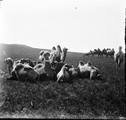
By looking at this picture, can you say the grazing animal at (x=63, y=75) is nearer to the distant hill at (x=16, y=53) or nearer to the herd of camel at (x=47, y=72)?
the herd of camel at (x=47, y=72)

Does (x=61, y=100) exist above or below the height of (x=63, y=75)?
below

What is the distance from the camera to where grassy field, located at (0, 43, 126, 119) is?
1166 cm

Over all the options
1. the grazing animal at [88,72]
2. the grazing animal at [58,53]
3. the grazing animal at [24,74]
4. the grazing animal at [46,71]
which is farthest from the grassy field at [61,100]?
the grazing animal at [58,53]

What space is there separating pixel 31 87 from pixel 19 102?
170 centimetres

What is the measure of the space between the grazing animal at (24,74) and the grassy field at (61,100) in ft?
1.68

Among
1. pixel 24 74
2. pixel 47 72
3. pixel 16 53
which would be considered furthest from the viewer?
pixel 16 53

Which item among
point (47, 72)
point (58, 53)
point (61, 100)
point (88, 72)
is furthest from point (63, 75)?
point (58, 53)

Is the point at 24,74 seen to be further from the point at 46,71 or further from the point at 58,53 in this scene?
the point at 58,53

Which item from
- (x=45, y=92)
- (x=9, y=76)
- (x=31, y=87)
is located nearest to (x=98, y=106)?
(x=45, y=92)

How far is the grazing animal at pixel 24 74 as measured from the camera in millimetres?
14899

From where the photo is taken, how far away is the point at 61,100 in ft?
41.1

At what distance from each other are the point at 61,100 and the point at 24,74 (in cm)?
354

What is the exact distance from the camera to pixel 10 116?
1134 cm

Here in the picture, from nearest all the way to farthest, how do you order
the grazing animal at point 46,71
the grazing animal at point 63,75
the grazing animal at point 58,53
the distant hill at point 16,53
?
the grazing animal at point 63,75
the grazing animal at point 46,71
the grazing animal at point 58,53
the distant hill at point 16,53
